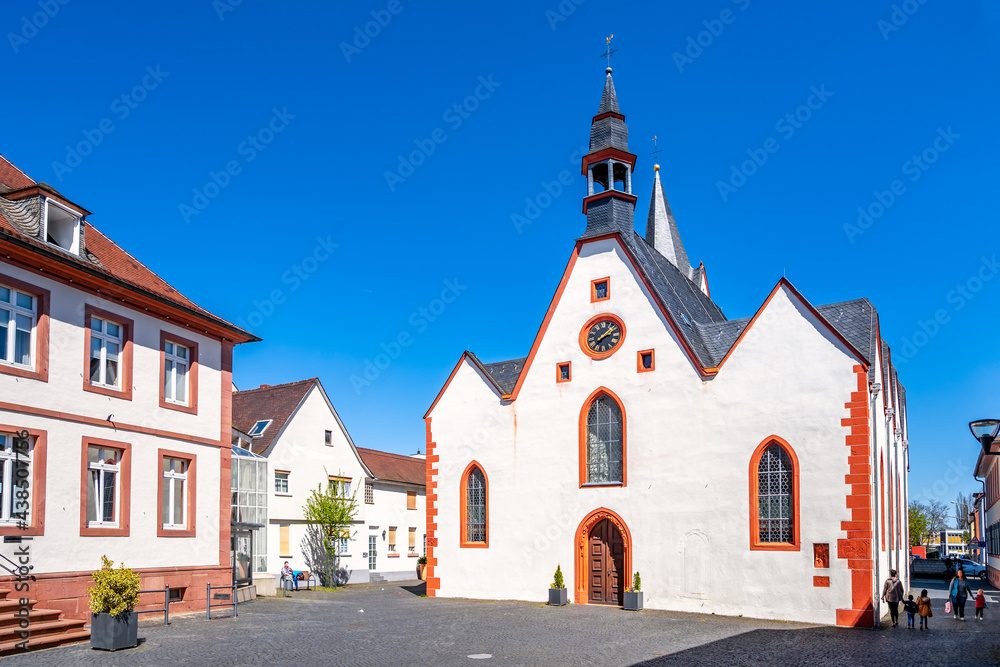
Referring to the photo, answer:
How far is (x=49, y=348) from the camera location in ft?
56.4

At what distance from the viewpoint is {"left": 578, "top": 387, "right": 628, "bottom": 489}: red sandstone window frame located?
2439 cm

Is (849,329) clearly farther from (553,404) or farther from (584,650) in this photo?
(584,650)

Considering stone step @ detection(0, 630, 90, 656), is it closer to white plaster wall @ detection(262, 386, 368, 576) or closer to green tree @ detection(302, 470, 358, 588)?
white plaster wall @ detection(262, 386, 368, 576)

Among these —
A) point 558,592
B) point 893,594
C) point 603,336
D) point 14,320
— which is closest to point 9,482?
point 14,320

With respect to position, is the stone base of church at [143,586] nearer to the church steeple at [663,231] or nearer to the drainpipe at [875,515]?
the drainpipe at [875,515]

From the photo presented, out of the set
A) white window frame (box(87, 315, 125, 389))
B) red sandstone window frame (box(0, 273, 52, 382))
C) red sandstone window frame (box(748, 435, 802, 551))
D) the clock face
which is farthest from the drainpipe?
red sandstone window frame (box(0, 273, 52, 382))

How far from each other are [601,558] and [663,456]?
3.54 metres

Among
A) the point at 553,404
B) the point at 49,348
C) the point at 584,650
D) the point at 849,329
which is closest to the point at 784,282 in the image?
the point at 849,329

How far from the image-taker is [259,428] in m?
34.4

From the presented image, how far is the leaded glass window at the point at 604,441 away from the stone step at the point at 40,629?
1391 centimetres

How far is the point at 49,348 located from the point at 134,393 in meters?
2.50

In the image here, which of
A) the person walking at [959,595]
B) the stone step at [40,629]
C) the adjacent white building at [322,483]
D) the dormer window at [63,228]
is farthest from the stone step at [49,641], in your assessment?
the person walking at [959,595]

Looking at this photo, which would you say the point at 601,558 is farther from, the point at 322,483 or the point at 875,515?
the point at 322,483

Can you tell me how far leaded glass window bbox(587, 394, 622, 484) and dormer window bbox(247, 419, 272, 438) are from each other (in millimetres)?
14764
